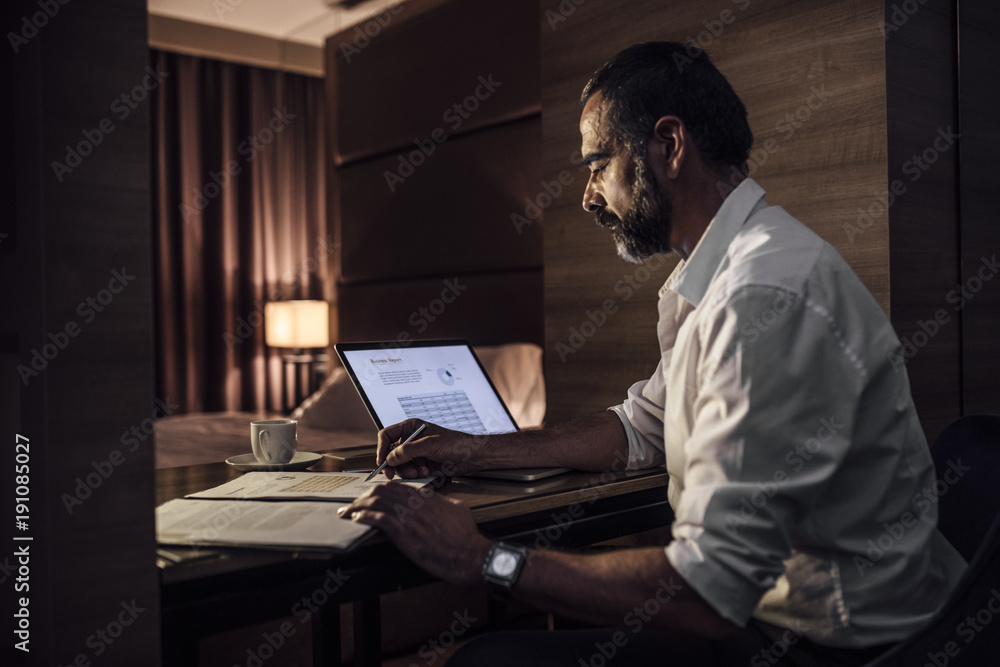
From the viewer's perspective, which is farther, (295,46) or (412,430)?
(295,46)

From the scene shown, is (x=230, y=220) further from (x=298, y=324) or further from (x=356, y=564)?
(x=356, y=564)

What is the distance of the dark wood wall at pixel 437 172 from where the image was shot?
10.4 ft

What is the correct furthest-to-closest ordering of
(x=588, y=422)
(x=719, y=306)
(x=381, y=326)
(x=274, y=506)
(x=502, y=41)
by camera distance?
(x=381, y=326)
(x=502, y=41)
(x=588, y=422)
(x=274, y=506)
(x=719, y=306)

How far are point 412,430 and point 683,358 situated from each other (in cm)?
53

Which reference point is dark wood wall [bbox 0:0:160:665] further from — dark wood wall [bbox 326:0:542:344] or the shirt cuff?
dark wood wall [bbox 326:0:542:344]

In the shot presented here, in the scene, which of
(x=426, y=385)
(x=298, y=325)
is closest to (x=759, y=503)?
(x=426, y=385)

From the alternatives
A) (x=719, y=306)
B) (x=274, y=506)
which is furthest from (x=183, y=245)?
(x=719, y=306)

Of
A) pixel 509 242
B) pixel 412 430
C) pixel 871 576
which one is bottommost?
pixel 871 576

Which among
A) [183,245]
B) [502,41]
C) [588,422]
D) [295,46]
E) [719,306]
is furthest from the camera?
[295,46]

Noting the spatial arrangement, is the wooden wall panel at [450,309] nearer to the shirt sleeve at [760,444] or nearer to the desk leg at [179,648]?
the shirt sleeve at [760,444]

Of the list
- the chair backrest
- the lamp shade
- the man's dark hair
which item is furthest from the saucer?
the lamp shade

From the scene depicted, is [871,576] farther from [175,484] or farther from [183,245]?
[183,245]

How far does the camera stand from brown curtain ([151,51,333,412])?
4867 mm

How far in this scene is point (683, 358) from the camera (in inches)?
40.9
